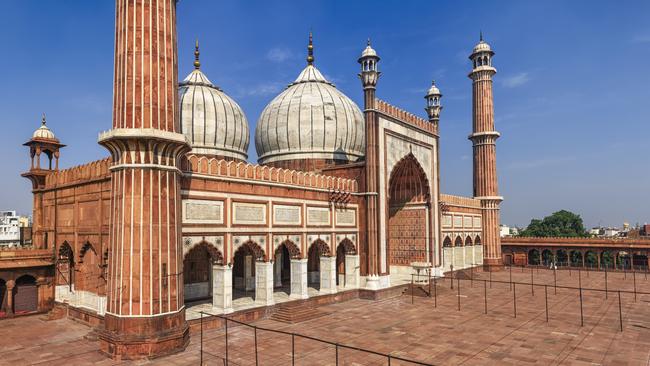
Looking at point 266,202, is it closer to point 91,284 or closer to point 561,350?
point 91,284

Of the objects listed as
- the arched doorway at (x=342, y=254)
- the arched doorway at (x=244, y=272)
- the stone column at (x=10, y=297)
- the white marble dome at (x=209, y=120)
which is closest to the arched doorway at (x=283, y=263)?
the arched doorway at (x=244, y=272)

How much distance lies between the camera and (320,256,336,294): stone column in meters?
24.5

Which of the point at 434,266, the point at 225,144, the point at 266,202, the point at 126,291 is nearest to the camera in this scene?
the point at 126,291

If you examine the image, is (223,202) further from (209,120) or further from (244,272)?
(209,120)

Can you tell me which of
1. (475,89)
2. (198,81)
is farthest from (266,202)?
(475,89)

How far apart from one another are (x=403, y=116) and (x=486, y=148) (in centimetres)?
1740

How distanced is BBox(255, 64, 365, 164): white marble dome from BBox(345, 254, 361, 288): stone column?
8.61 metres

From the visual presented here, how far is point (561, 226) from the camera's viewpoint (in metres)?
69.4

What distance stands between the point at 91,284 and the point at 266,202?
329 inches

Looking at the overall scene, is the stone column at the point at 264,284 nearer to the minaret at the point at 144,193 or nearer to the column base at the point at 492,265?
the minaret at the point at 144,193

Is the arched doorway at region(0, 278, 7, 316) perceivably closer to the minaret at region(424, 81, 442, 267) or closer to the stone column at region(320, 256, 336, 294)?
the stone column at region(320, 256, 336, 294)

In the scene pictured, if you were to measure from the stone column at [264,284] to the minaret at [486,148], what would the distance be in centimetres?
2888

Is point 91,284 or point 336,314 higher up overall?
point 91,284

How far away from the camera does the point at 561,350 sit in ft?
50.3
